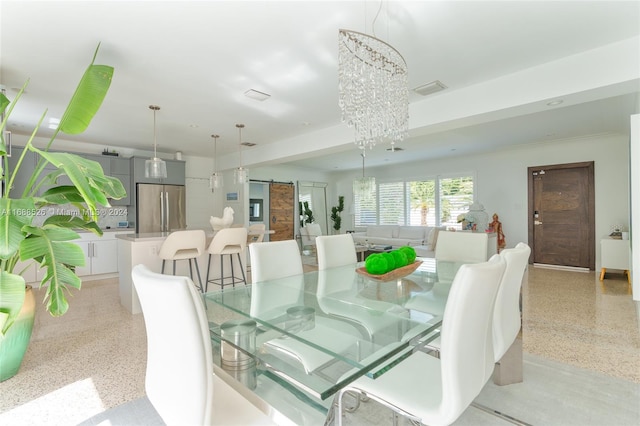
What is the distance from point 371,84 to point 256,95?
5.30 feet

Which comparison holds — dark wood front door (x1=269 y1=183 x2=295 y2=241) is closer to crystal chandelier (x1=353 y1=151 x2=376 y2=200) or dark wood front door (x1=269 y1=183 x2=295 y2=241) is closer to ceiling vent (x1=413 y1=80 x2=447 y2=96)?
crystal chandelier (x1=353 y1=151 x2=376 y2=200)

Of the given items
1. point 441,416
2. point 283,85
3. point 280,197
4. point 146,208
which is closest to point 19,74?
point 283,85

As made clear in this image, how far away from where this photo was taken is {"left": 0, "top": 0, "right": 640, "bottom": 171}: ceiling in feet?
6.75

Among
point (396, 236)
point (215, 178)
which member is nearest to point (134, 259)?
point (215, 178)

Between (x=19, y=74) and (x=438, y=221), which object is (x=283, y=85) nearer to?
(x=19, y=74)

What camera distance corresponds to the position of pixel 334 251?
2930 mm

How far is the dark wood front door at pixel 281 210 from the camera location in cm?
843

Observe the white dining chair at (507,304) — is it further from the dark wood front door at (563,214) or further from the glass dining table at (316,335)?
the dark wood front door at (563,214)

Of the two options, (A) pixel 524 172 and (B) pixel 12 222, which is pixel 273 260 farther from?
(A) pixel 524 172

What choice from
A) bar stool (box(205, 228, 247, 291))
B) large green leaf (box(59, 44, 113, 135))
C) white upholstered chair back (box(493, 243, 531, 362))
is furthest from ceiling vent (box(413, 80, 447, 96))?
large green leaf (box(59, 44, 113, 135))

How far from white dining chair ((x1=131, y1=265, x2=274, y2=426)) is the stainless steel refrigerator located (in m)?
5.33

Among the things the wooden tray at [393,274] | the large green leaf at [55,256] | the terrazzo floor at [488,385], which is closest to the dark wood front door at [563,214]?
the terrazzo floor at [488,385]

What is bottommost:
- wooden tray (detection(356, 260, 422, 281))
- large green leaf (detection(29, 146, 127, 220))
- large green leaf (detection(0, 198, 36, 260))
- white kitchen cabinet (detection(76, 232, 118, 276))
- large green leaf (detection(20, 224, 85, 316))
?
white kitchen cabinet (detection(76, 232, 118, 276))

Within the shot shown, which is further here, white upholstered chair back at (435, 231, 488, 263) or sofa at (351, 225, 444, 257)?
sofa at (351, 225, 444, 257)
